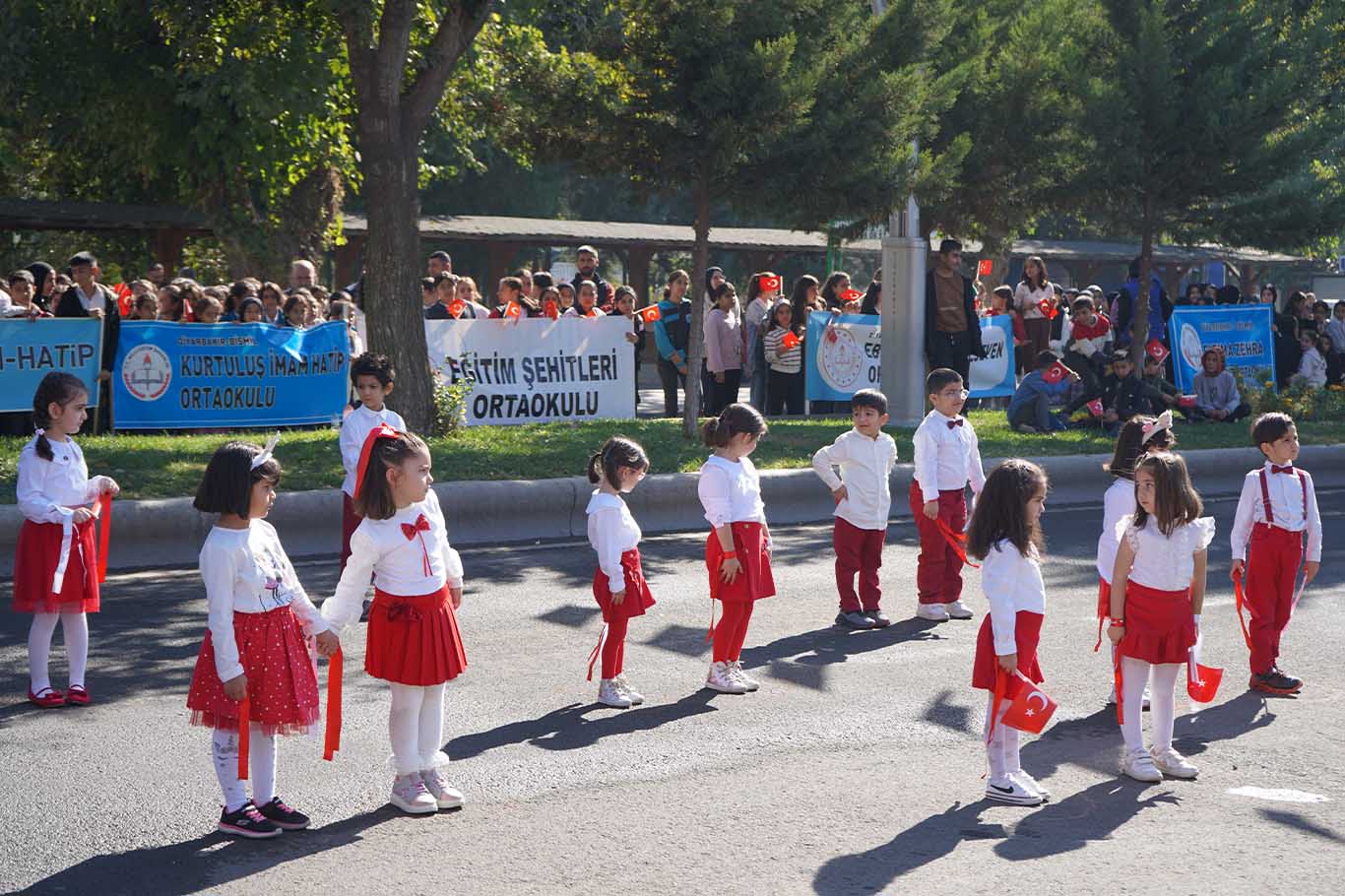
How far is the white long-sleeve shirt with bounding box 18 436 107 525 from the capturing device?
6.69 m

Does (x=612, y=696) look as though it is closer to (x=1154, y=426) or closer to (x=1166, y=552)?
(x=1166, y=552)

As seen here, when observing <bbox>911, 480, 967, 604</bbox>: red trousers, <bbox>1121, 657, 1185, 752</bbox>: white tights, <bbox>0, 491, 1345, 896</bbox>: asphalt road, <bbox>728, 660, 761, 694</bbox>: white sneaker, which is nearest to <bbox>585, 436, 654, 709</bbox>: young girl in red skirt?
<bbox>0, 491, 1345, 896</bbox>: asphalt road

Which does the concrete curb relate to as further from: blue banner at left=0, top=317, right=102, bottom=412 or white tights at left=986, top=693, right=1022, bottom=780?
white tights at left=986, top=693, right=1022, bottom=780

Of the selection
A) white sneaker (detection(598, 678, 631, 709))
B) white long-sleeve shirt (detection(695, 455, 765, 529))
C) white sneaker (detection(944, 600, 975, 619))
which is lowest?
white sneaker (detection(598, 678, 631, 709))

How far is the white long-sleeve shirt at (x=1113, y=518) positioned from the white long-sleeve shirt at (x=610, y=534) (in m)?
2.03

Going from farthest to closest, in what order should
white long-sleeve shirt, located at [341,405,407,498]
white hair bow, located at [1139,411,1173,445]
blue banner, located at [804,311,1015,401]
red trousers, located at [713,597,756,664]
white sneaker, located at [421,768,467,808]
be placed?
blue banner, located at [804,311,1015,401] < white long-sleeve shirt, located at [341,405,407,498] < red trousers, located at [713,597,756,664] < white hair bow, located at [1139,411,1173,445] < white sneaker, located at [421,768,467,808]

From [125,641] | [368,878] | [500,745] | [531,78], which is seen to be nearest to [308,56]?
[531,78]

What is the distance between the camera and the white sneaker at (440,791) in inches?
215

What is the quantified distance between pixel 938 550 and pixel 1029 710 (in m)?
3.29

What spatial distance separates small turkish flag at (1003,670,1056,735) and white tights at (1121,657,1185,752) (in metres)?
0.62

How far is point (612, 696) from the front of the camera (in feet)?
22.6

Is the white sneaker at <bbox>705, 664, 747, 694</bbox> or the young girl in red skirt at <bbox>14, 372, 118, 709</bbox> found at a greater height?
the young girl in red skirt at <bbox>14, 372, 118, 709</bbox>

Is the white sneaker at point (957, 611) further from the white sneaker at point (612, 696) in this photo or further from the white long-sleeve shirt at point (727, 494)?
the white sneaker at point (612, 696)

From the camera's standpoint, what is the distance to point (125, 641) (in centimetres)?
790
